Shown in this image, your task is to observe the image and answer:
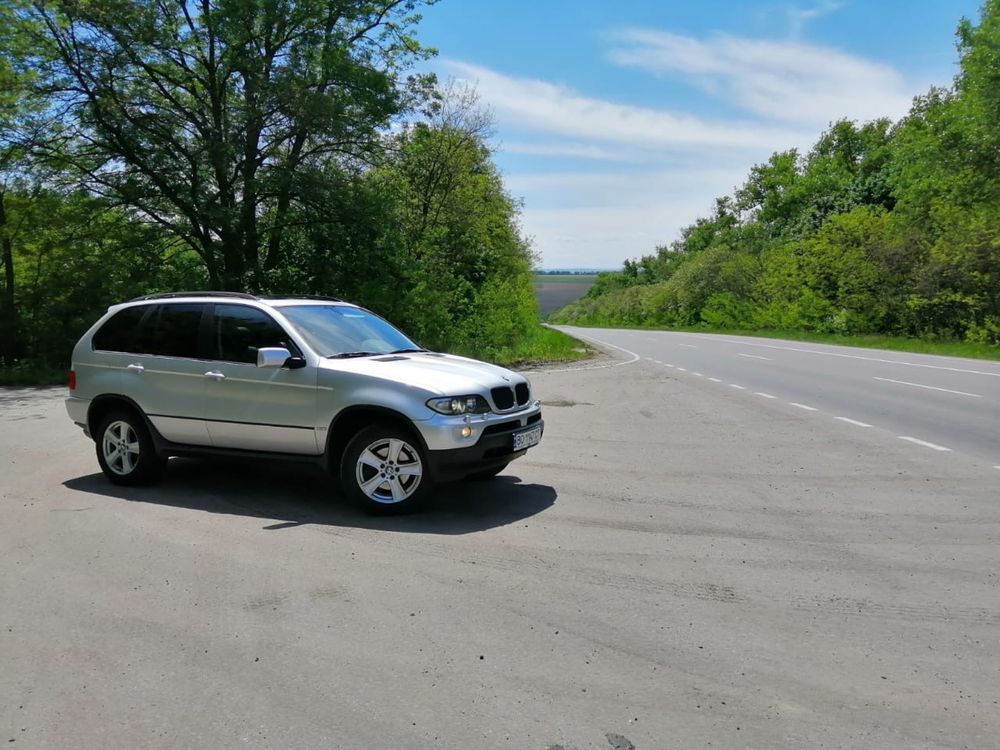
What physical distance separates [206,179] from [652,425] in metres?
13.5

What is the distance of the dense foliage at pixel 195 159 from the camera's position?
18734 mm

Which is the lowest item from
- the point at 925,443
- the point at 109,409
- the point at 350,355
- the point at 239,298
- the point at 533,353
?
the point at 925,443

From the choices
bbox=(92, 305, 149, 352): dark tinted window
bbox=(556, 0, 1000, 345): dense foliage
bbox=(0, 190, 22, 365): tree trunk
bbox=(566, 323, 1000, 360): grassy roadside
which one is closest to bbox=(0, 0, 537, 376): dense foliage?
bbox=(0, 190, 22, 365): tree trunk

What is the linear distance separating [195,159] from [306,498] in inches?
580

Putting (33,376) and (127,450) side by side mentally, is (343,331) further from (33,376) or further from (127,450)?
(33,376)

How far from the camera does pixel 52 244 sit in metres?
19.5

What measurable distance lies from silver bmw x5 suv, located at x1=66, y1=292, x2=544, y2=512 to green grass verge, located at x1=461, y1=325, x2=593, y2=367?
15.1m

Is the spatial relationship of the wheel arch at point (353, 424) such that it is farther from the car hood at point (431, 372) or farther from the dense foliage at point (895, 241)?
the dense foliage at point (895, 241)

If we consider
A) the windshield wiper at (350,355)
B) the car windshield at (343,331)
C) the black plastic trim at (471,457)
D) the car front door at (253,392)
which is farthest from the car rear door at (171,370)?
the black plastic trim at (471,457)

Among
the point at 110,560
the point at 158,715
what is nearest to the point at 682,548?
the point at 158,715

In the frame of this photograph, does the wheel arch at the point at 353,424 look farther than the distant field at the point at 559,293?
No

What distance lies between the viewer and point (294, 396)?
6680mm

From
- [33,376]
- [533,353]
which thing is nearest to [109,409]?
[33,376]

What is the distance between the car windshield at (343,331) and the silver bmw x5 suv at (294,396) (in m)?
0.02
